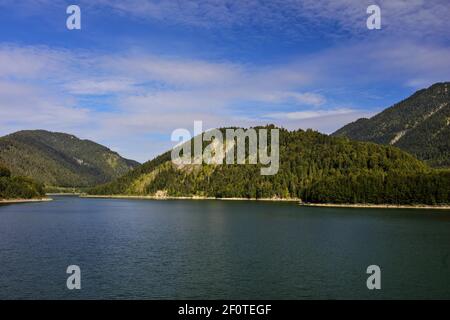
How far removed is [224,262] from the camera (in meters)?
62.7

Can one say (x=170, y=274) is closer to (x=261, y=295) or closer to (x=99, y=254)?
(x=261, y=295)

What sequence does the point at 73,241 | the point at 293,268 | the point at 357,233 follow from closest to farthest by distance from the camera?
1. the point at 293,268
2. the point at 73,241
3. the point at 357,233

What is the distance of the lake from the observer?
47.0m

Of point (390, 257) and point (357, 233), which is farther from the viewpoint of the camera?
point (357, 233)

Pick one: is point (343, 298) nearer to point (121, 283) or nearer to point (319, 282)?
point (319, 282)

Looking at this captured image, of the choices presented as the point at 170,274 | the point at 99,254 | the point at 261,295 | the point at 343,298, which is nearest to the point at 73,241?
the point at 99,254

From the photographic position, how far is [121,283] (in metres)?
49.8

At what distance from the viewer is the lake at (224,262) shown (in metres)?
47.0
